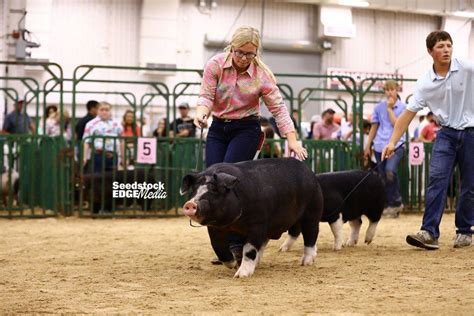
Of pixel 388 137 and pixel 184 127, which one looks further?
pixel 184 127

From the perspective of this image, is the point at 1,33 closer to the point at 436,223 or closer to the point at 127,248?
the point at 127,248

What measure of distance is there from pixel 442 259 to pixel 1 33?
541 inches

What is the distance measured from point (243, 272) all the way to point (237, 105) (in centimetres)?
126

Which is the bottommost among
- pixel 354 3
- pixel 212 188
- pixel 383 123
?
pixel 212 188

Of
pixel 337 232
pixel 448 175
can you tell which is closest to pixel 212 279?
pixel 337 232

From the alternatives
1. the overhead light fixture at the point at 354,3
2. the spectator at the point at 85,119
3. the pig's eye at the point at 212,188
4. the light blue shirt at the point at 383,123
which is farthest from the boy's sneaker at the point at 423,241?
the overhead light fixture at the point at 354,3

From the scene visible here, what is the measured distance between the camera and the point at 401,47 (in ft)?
75.3

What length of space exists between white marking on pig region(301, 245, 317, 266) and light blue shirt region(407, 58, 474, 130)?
1655 millimetres

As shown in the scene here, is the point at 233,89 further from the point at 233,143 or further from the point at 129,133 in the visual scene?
the point at 129,133

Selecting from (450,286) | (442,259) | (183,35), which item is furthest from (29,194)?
(183,35)

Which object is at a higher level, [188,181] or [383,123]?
[383,123]

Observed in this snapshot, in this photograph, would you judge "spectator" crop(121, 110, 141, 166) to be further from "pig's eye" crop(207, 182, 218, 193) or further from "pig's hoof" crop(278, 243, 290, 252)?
"pig's eye" crop(207, 182, 218, 193)

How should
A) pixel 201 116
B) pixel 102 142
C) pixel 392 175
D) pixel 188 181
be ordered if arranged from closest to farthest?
1. pixel 188 181
2. pixel 201 116
3. pixel 392 175
4. pixel 102 142

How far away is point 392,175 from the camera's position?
11602 millimetres
